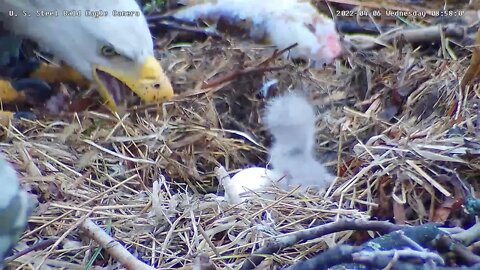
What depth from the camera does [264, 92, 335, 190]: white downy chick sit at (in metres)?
1.90

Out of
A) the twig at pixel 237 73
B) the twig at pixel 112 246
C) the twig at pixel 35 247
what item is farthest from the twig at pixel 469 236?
the twig at pixel 237 73

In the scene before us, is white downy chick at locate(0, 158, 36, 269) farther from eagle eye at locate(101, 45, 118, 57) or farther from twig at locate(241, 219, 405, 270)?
eagle eye at locate(101, 45, 118, 57)

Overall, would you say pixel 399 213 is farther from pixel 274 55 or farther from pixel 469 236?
pixel 274 55

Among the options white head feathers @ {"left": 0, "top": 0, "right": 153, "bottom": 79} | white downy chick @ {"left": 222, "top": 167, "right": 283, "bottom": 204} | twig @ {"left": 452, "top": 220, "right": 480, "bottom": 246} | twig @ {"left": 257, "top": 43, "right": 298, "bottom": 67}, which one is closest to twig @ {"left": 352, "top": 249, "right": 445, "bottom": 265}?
twig @ {"left": 452, "top": 220, "right": 480, "bottom": 246}

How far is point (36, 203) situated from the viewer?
1.78m

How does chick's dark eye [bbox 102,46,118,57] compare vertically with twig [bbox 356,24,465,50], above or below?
below

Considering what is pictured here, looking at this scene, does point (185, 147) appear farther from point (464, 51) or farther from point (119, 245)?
point (464, 51)

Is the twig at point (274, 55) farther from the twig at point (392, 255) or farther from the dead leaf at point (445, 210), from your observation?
the twig at point (392, 255)

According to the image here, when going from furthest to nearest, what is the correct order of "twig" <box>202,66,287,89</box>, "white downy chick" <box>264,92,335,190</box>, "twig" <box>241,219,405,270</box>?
"twig" <box>202,66,287,89</box> < "white downy chick" <box>264,92,335,190</box> < "twig" <box>241,219,405,270</box>

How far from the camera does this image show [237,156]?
2.13 meters

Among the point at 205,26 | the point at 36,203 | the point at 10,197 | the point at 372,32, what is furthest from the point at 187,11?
the point at 10,197

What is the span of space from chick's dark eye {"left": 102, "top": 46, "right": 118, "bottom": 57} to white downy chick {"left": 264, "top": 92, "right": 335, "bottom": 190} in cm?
48

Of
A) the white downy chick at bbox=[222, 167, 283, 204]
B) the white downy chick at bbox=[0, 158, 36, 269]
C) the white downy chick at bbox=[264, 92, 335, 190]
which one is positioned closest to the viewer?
the white downy chick at bbox=[0, 158, 36, 269]

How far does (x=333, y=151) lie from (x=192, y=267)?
725 millimetres
